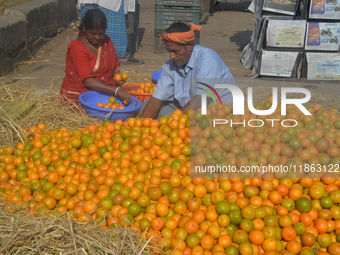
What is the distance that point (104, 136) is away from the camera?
3.40 meters

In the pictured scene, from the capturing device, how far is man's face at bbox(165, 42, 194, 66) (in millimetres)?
3721

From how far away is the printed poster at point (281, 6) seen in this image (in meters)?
7.21

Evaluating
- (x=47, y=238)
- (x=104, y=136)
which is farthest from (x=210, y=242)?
(x=104, y=136)

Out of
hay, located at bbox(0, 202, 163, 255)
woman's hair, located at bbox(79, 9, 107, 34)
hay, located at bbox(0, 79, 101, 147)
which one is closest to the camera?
hay, located at bbox(0, 202, 163, 255)

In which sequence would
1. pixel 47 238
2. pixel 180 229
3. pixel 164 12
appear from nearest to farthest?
pixel 47 238, pixel 180 229, pixel 164 12

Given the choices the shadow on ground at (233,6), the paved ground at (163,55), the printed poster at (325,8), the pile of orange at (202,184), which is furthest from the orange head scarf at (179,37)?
the shadow on ground at (233,6)

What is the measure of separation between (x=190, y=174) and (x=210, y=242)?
25.6 inches

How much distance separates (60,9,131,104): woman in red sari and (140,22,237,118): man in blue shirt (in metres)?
0.55

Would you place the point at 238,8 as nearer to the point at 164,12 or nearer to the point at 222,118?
the point at 164,12

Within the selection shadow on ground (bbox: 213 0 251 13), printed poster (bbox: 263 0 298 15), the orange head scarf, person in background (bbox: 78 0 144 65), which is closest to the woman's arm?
the orange head scarf

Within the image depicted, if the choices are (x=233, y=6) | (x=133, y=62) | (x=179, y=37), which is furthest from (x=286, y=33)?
(x=233, y=6)

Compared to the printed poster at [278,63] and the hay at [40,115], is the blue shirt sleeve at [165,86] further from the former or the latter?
the printed poster at [278,63]

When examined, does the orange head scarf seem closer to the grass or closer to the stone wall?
the stone wall

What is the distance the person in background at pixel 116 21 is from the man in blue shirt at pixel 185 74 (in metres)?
4.14
